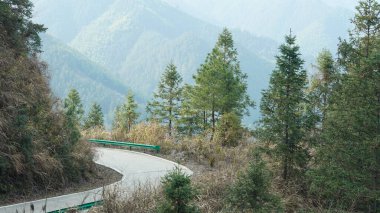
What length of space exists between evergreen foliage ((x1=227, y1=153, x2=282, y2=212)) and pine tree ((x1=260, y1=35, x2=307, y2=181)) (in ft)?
19.7

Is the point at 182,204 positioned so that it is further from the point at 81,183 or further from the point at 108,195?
the point at 81,183

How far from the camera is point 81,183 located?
1563cm

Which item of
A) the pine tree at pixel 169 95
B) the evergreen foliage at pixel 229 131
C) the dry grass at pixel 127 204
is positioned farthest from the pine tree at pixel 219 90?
the dry grass at pixel 127 204

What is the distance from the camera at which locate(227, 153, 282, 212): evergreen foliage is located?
31.5ft

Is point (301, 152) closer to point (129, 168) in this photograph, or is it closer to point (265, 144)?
point (265, 144)

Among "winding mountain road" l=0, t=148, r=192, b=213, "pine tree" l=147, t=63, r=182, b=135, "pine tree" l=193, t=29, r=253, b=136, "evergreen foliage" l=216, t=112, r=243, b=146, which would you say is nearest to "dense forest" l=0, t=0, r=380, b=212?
"winding mountain road" l=0, t=148, r=192, b=213

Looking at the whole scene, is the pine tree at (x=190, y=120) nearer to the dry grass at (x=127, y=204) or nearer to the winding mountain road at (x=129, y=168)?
the winding mountain road at (x=129, y=168)

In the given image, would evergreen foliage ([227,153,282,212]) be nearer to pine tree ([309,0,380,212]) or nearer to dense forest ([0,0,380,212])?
dense forest ([0,0,380,212])

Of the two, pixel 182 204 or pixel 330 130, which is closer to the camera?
pixel 182 204

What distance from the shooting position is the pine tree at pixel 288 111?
1562 cm

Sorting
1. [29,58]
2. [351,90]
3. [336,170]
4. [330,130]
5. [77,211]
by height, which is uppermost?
[29,58]

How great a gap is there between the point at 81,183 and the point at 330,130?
8.13m

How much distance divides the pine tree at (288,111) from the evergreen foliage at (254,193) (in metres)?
5.99

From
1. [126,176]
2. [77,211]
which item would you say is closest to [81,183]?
[126,176]
